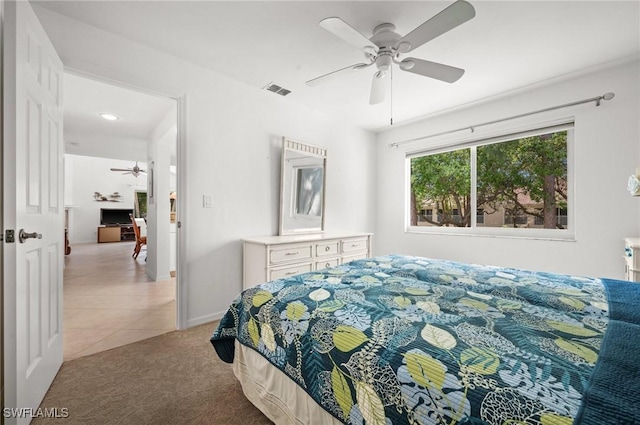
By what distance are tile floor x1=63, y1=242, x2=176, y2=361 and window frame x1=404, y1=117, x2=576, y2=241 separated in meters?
3.34

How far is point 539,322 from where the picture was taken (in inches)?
39.5

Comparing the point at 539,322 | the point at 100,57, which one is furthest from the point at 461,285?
the point at 100,57

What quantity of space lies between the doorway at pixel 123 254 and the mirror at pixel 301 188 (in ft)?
3.80

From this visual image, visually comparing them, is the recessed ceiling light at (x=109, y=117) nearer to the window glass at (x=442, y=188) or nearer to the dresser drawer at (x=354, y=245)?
the dresser drawer at (x=354, y=245)

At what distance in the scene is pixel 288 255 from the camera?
2682 mm

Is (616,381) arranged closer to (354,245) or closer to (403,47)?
(403,47)

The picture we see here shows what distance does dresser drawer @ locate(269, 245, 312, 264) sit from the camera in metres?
2.56

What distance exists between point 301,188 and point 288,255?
1.02 metres

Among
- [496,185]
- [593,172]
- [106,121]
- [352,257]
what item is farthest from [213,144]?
[593,172]

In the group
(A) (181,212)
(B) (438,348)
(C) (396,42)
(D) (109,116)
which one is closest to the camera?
(B) (438,348)

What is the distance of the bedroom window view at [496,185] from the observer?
3.01 meters

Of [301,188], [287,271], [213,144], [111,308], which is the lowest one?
[111,308]

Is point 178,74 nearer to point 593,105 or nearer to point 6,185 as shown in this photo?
point 6,185

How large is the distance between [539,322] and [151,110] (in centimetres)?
437
